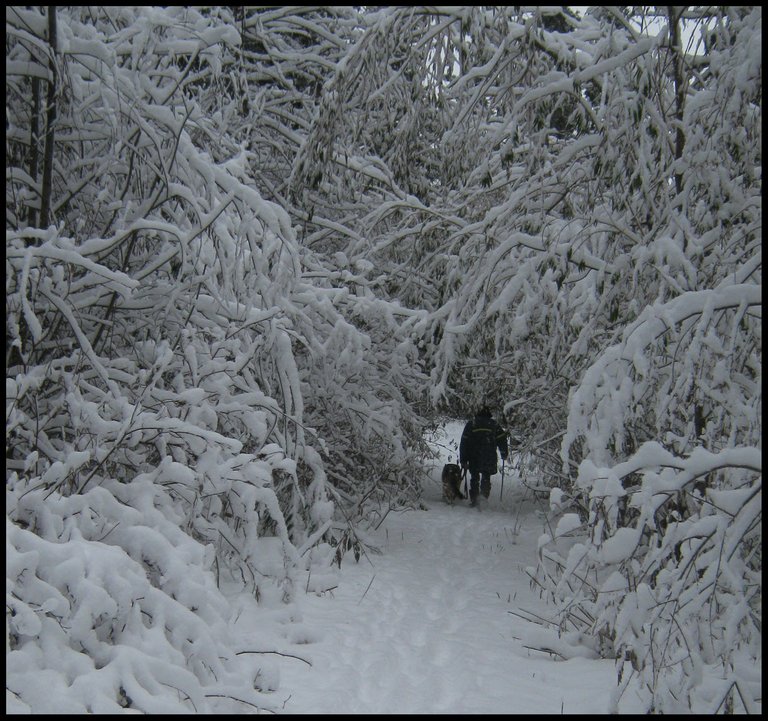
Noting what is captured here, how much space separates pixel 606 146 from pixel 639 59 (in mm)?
607

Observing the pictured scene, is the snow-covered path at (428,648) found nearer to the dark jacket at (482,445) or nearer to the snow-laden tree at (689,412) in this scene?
the snow-laden tree at (689,412)

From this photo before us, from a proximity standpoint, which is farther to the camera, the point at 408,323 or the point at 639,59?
the point at 408,323

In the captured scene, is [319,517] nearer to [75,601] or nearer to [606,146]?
[75,601]

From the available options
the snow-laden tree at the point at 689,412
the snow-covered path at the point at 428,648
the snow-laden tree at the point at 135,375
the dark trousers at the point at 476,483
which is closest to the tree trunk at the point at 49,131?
the snow-laden tree at the point at 135,375

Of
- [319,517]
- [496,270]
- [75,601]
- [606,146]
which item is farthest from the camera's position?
[319,517]

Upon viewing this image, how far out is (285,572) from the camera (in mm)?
5012

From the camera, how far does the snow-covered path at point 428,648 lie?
11.8 ft

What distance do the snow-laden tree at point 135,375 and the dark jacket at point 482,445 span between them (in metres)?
5.50

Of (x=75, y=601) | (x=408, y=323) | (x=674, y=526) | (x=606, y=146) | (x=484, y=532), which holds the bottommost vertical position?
(x=484, y=532)

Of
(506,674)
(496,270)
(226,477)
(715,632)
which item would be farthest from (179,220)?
(715,632)

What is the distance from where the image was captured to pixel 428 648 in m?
4.50

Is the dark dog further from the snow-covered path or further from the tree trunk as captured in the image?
the tree trunk

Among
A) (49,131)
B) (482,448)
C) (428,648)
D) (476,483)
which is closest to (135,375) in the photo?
(49,131)

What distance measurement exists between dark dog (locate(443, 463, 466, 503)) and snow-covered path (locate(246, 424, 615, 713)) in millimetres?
3837
